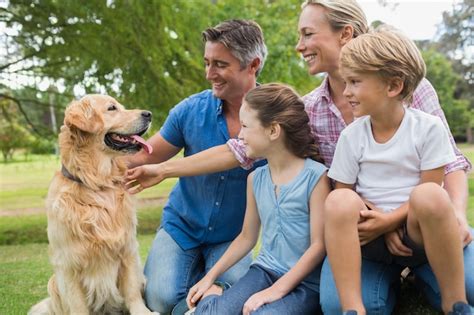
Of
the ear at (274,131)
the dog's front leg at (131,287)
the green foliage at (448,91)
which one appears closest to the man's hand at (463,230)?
the ear at (274,131)

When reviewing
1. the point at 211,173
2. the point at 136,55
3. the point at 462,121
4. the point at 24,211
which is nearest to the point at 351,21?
the point at 211,173

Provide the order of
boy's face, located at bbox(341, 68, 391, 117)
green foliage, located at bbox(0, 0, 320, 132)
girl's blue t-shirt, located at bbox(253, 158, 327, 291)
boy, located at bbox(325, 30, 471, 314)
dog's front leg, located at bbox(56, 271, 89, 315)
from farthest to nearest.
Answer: green foliage, located at bbox(0, 0, 320, 132)
dog's front leg, located at bbox(56, 271, 89, 315)
girl's blue t-shirt, located at bbox(253, 158, 327, 291)
boy's face, located at bbox(341, 68, 391, 117)
boy, located at bbox(325, 30, 471, 314)

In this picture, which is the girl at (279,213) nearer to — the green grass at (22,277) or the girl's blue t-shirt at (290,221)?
the girl's blue t-shirt at (290,221)

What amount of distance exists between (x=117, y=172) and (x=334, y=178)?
1.46 metres

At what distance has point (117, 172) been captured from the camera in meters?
3.80

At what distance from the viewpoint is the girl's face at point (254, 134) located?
3338 mm

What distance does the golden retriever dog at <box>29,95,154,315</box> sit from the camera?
3.51 m

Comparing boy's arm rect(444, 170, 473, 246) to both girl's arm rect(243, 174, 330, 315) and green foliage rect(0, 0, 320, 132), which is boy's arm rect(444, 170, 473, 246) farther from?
green foliage rect(0, 0, 320, 132)

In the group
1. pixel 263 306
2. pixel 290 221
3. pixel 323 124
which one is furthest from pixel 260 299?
pixel 323 124

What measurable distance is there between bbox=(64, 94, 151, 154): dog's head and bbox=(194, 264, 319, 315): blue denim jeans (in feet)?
3.71

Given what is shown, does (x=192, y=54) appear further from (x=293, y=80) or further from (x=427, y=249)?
(x=427, y=249)

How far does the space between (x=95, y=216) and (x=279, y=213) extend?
3.63 feet

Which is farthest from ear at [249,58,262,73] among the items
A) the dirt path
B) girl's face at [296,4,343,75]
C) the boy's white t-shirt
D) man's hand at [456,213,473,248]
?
the dirt path

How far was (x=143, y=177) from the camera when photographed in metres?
3.75
